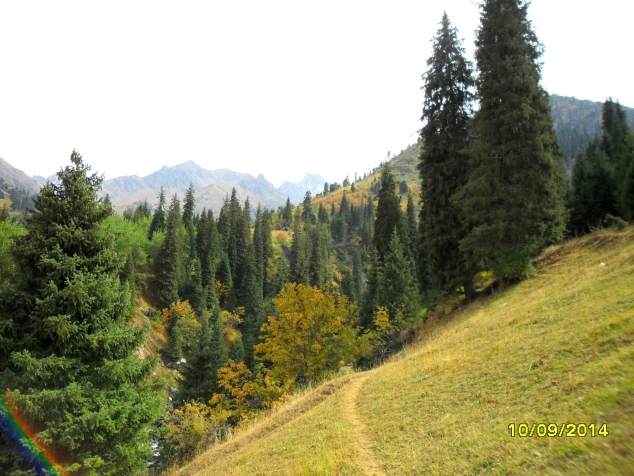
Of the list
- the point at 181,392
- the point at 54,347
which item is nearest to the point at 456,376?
the point at 54,347

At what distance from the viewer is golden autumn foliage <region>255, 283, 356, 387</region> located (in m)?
23.0

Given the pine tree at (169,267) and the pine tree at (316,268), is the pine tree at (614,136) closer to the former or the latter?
the pine tree at (316,268)

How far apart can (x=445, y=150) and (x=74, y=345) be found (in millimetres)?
20725

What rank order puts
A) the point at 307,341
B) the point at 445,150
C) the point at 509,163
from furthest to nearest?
the point at 307,341, the point at 445,150, the point at 509,163

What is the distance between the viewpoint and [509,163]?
682 inches

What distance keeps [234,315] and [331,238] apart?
77819mm

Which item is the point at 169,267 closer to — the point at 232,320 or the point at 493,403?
the point at 232,320

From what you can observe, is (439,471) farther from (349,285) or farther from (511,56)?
(349,285)

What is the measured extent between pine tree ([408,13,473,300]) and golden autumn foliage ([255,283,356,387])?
718 centimetres

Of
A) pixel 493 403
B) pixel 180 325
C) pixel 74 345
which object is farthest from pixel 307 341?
pixel 180 325

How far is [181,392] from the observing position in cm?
3070

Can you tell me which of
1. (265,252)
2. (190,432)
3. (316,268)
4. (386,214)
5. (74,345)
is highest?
(386,214)

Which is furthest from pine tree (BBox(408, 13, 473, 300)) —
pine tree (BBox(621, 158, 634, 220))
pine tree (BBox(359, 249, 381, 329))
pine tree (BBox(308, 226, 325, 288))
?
pine tree (BBox(308, 226, 325, 288))

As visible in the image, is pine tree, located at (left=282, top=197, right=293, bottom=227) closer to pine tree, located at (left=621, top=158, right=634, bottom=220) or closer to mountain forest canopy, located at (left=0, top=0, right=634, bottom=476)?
mountain forest canopy, located at (left=0, top=0, right=634, bottom=476)
